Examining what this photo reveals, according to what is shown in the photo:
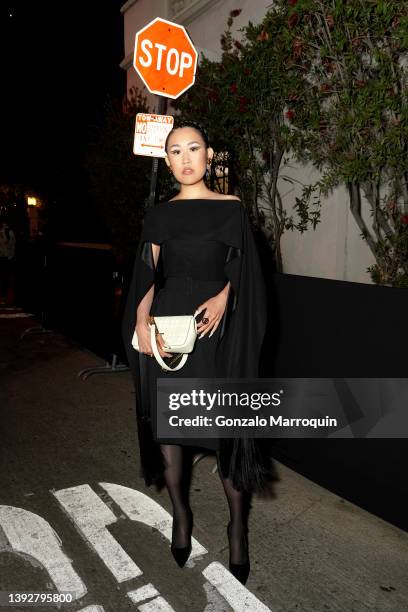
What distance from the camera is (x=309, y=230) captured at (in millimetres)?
6586

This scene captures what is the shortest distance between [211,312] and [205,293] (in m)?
0.11

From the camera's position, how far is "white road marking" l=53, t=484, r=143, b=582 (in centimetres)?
255

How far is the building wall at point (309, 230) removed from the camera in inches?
237

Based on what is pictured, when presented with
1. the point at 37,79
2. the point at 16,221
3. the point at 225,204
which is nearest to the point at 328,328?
the point at 225,204

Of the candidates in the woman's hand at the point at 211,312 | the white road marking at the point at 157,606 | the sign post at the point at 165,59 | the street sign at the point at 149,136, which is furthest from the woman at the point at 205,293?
the sign post at the point at 165,59

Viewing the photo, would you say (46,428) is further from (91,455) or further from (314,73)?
(314,73)

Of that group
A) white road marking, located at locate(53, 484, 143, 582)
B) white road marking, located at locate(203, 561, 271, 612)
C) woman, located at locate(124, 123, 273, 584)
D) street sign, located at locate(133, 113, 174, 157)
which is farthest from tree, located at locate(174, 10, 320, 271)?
white road marking, located at locate(203, 561, 271, 612)

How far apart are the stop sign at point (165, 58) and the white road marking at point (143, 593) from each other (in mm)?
4101

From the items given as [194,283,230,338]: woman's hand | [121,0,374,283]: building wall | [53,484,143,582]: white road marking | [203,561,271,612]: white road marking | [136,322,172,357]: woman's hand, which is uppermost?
[121,0,374,283]: building wall

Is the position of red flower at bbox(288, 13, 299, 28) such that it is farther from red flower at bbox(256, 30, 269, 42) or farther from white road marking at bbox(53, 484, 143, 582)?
white road marking at bbox(53, 484, 143, 582)

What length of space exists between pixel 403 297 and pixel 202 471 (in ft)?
6.05

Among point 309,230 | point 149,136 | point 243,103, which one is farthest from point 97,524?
point 309,230

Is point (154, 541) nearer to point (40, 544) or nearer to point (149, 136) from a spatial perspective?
point (40, 544)

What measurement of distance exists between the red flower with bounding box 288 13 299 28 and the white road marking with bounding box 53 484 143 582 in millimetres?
3424
